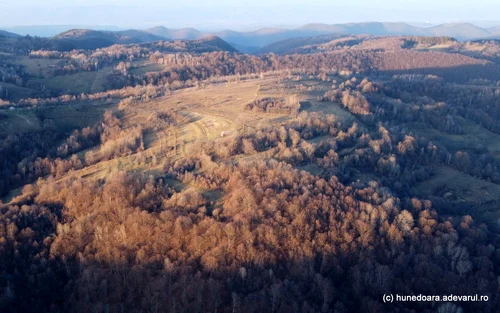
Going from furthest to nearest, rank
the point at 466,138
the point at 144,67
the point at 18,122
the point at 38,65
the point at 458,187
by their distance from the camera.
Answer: the point at 144,67
the point at 38,65
the point at 466,138
the point at 18,122
the point at 458,187

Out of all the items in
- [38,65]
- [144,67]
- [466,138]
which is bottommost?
[466,138]

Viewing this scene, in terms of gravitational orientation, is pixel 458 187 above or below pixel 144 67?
below

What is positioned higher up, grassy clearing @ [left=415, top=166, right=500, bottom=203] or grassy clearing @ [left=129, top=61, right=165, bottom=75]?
grassy clearing @ [left=129, top=61, right=165, bottom=75]

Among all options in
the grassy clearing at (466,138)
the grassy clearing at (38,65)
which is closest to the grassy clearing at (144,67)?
the grassy clearing at (38,65)

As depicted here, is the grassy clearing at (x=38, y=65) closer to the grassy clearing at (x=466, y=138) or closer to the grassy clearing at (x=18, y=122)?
the grassy clearing at (x=18, y=122)

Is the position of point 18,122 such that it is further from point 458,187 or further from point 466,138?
point 466,138

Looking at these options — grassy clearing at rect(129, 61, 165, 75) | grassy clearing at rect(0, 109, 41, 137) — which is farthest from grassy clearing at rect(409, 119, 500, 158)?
grassy clearing at rect(129, 61, 165, 75)

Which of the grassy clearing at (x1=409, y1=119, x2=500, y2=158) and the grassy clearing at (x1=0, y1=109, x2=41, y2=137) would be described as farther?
the grassy clearing at (x1=409, y1=119, x2=500, y2=158)

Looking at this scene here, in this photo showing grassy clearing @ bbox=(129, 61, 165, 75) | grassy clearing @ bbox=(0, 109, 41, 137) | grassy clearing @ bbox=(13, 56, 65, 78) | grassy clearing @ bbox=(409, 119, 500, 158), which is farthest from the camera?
grassy clearing @ bbox=(129, 61, 165, 75)

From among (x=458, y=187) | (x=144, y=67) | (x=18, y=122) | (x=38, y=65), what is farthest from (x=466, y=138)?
(x=38, y=65)

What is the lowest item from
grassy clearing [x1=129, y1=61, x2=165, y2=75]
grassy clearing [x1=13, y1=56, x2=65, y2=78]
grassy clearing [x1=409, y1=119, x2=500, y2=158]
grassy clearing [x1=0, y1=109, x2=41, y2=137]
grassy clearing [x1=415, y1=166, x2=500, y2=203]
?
grassy clearing [x1=415, y1=166, x2=500, y2=203]

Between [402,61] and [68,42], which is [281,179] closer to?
[402,61]

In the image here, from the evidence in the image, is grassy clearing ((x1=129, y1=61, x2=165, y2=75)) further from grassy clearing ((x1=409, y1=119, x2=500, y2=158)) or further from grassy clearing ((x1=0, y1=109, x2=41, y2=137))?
grassy clearing ((x1=409, y1=119, x2=500, y2=158))

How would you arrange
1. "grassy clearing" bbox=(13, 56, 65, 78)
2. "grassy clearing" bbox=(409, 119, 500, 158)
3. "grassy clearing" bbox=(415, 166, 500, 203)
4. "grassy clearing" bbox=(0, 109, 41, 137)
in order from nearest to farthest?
"grassy clearing" bbox=(415, 166, 500, 203)
"grassy clearing" bbox=(0, 109, 41, 137)
"grassy clearing" bbox=(409, 119, 500, 158)
"grassy clearing" bbox=(13, 56, 65, 78)
